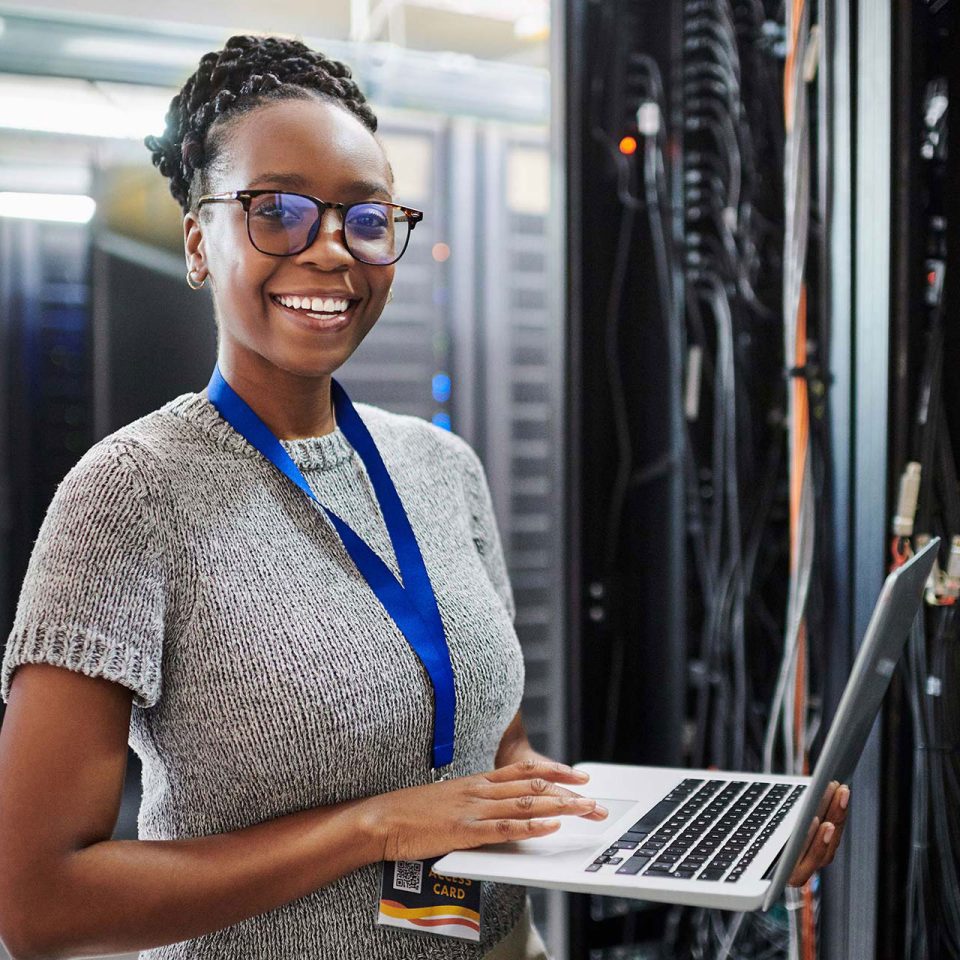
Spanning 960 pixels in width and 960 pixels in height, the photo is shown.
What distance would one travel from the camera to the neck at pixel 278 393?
3.47ft

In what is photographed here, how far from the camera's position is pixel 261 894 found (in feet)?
2.95

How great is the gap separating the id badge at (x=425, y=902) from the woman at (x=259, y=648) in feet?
0.07

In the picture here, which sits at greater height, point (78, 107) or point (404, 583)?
point (78, 107)

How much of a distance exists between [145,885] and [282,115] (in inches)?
28.8

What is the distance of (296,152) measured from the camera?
3.27ft

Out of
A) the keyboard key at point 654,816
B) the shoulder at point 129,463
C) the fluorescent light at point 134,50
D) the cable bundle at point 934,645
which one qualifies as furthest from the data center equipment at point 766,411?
the shoulder at point 129,463

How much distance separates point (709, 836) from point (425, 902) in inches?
10.7

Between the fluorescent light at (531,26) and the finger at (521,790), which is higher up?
the fluorescent light at (531,26)

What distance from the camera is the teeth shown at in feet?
3.28

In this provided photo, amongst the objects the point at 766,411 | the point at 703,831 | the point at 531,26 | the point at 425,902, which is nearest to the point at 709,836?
the point at 703,831

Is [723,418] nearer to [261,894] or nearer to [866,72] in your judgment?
[866,72]

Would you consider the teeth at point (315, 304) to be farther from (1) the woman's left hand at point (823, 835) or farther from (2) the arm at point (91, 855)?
(1) the woman's left hand at point (823, 835)

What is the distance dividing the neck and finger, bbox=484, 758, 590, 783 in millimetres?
421

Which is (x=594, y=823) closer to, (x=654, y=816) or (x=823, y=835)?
(x=654, y=816)
